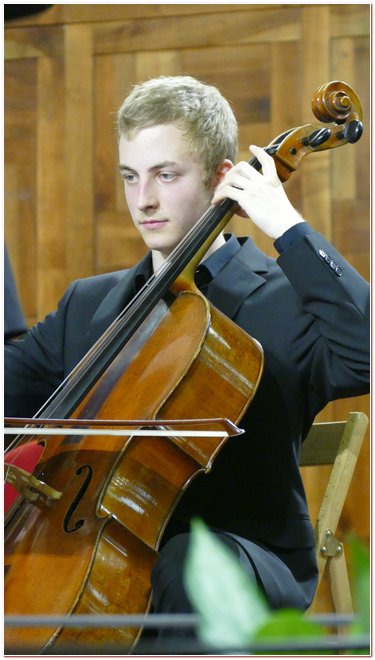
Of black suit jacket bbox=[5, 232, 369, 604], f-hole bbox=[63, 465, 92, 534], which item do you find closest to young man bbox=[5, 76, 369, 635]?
black suit jacket bbox=[5, 232, 369, 604]

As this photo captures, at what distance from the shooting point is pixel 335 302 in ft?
3.69

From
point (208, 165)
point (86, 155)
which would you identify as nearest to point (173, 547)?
point (208, 165)

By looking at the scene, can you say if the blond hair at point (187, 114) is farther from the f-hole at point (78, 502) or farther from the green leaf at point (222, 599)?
the green leaf at point (222, 599)

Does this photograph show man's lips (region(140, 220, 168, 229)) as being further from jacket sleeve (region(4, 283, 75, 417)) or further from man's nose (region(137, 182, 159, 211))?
jacket sleeve (region(4, 283, 75, 417))

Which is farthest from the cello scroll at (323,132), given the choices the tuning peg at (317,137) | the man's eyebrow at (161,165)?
the man's eyebrow at (161,165)

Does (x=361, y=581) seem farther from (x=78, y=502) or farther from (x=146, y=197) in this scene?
(x=146, y=197)

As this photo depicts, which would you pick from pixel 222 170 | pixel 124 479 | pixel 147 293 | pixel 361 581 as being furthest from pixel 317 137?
pixel 361 581

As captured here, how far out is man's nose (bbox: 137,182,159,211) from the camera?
1243 mm

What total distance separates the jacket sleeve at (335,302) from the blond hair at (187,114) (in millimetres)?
223

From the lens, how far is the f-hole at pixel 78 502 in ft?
3.15

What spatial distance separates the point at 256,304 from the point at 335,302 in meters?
0.15

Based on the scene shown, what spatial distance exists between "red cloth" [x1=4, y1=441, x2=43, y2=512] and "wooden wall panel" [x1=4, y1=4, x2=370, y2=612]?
1.04 meters

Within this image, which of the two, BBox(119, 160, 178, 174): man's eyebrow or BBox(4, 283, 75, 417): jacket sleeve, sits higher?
BBox(119, 160, 178, 174): man's eyebrow

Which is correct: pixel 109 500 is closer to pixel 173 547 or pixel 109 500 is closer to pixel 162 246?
pixel 173 547
